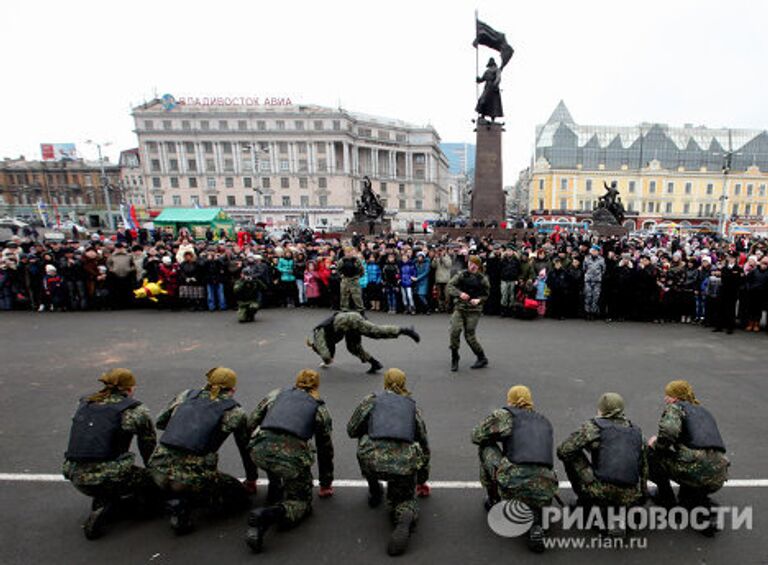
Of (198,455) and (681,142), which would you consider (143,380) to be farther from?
(681,142)

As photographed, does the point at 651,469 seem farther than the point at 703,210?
No

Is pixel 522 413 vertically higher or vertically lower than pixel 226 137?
lower

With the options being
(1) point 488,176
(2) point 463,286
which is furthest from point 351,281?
(1) point 488,176

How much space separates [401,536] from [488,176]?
19.4 meters

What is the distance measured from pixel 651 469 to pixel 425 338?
5562 millimetres

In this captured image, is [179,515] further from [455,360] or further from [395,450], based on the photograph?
[455,360]

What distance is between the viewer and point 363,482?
160 inches

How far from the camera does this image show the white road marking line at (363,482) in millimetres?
3939

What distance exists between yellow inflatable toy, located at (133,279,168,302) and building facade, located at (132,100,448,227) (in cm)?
6243

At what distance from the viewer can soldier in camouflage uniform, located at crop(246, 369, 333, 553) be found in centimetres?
322

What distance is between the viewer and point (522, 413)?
3344mm

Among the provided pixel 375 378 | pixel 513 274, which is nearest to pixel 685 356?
pixel 513 274

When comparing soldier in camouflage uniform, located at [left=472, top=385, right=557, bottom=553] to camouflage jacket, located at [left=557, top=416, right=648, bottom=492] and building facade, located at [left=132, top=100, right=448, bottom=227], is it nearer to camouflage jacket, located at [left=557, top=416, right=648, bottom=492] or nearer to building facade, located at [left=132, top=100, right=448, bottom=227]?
camouflage jacket, located at [left=557, top=416, right=648, bottom=492]

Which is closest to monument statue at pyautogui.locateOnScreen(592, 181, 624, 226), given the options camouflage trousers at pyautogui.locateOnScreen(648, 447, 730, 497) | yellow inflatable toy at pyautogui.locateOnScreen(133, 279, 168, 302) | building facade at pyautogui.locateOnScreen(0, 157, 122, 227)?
yellow inflatable toy at pyautogui.locateOnScreen(133, 279, 168, 302)
